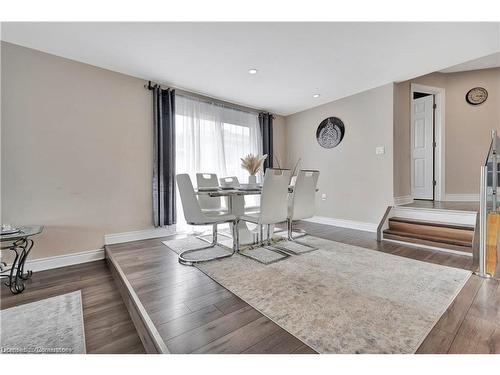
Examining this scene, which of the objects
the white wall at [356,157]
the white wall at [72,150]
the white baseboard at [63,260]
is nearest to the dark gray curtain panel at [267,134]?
the white wall at [356,157]

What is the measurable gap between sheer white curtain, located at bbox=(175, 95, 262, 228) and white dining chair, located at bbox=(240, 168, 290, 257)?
1.65m

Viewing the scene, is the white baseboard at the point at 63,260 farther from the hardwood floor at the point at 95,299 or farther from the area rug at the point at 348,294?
the area rug at the point at 348,294

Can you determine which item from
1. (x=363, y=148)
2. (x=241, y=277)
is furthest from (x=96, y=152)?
(x=363, y=148)

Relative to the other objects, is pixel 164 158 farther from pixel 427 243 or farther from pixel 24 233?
pixel 427 243

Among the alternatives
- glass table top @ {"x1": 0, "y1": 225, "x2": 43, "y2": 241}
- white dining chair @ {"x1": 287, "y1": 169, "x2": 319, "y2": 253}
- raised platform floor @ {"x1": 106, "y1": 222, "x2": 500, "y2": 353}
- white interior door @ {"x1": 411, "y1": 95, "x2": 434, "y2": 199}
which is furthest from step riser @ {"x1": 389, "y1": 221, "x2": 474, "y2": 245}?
glass table top @ {"x1": 0, "y1": 225, "x2": 43, "y2": 241}

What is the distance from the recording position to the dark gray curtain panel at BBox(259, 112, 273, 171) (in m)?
4.89

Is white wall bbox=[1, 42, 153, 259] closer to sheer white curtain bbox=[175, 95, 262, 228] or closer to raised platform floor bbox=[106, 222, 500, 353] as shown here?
sheer white curtain bbox=[175, 95, 262, 228]

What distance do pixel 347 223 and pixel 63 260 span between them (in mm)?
4382

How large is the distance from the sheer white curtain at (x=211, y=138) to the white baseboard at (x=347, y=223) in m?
1.79

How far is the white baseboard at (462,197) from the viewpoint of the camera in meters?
4.24

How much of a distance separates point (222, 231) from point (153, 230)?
1095mm

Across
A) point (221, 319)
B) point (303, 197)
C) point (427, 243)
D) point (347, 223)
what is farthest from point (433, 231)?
point (221, 319)

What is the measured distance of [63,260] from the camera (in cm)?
271
